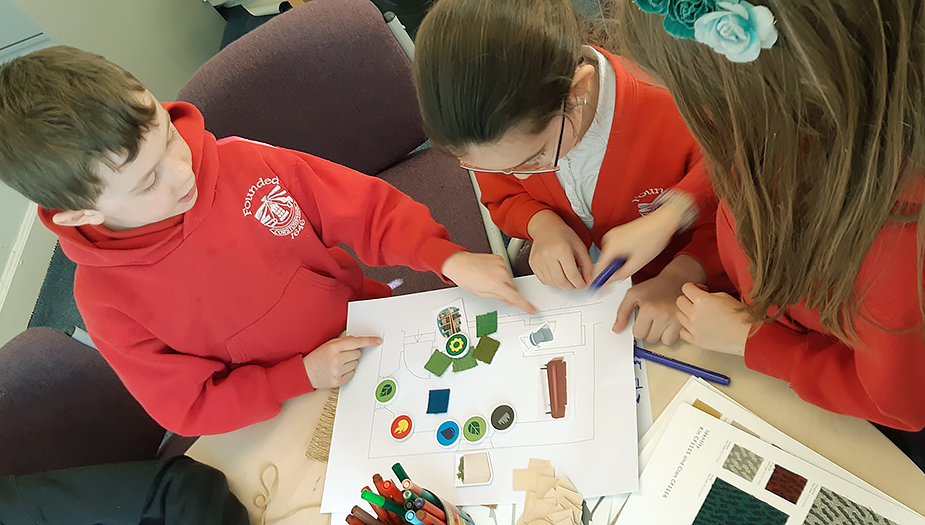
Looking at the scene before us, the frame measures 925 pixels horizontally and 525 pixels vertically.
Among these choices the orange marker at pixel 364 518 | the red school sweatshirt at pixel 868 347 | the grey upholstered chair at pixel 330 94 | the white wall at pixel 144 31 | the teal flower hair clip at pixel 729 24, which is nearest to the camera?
the teal flower hair clip at pixel 729 24

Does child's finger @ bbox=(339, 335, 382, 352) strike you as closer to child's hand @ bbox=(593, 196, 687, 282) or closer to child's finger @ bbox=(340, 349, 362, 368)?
child's finger @ bbox=(340, 349, 362, 368)

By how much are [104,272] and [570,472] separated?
2.46 feet

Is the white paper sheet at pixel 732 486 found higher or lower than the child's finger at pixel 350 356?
higher

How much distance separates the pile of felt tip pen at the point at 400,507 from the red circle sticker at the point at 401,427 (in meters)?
0.18

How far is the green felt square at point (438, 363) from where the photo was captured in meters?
0.89

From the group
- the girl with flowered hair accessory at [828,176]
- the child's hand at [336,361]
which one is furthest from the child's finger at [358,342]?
the girl with flowered hair accessory at [828,176]

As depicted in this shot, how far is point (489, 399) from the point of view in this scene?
0.84 m

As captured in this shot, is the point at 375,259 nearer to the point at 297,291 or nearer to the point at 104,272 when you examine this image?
the point at 297,291

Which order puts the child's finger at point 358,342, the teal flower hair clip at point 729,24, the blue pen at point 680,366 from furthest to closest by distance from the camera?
the child's finger at point 358,342 < the blue pen at point 680,366 < the teal flower hair clip at point 729,24

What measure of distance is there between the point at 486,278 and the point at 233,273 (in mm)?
427

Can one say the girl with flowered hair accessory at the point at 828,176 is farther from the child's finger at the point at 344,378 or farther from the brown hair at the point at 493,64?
the child's finger at the point at 344,378

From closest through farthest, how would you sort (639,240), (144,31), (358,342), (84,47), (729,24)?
(729,24), (639,240), (358,342), (84,47), (144,31)

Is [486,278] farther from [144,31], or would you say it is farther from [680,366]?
[144,31]

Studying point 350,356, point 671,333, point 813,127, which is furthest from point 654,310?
point 350,356
